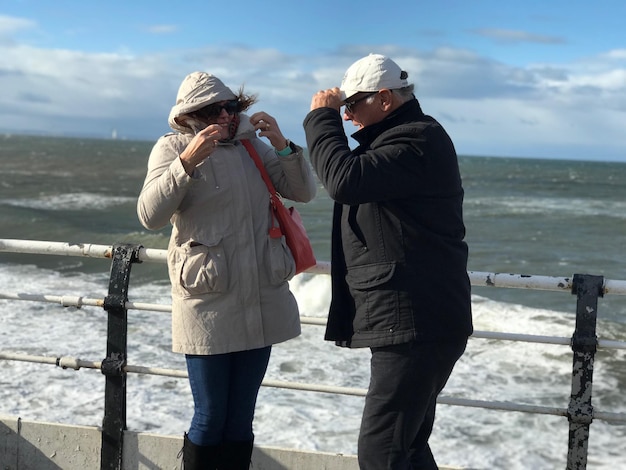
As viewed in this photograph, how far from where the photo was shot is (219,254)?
8.36 feet

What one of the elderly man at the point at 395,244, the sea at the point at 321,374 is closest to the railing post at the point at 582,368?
the elderly man at the point at 395,244

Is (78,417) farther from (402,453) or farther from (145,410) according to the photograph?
(402,453)

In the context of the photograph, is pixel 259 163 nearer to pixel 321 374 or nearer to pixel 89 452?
pixel 89 452

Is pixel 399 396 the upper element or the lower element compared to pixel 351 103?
lower

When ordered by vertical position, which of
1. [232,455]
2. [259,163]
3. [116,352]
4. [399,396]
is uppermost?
[259,163]

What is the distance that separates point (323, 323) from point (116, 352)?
0.86 m

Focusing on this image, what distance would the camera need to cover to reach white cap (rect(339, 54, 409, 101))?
7.74ft

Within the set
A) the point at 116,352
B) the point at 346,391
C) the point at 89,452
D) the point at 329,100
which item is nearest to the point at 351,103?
the point at 329,100

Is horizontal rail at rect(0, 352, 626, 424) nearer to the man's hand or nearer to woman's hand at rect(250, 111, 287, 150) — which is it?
woman's hand at rect(250, 111, 287, 150)

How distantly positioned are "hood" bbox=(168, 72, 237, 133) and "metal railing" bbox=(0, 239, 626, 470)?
27.0 inches

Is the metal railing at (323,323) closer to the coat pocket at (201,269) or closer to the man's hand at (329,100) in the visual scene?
the coat pocket at (201,269)

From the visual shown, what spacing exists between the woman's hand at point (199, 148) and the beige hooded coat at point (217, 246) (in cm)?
5

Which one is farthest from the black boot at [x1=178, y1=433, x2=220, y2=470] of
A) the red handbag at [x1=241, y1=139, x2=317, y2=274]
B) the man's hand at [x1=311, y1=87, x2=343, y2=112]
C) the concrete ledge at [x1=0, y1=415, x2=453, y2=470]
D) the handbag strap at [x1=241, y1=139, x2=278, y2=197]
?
the man's hand at [x1=311, y1=87, x2=343, y2=112]

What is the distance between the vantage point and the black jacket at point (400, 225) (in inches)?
89.7
